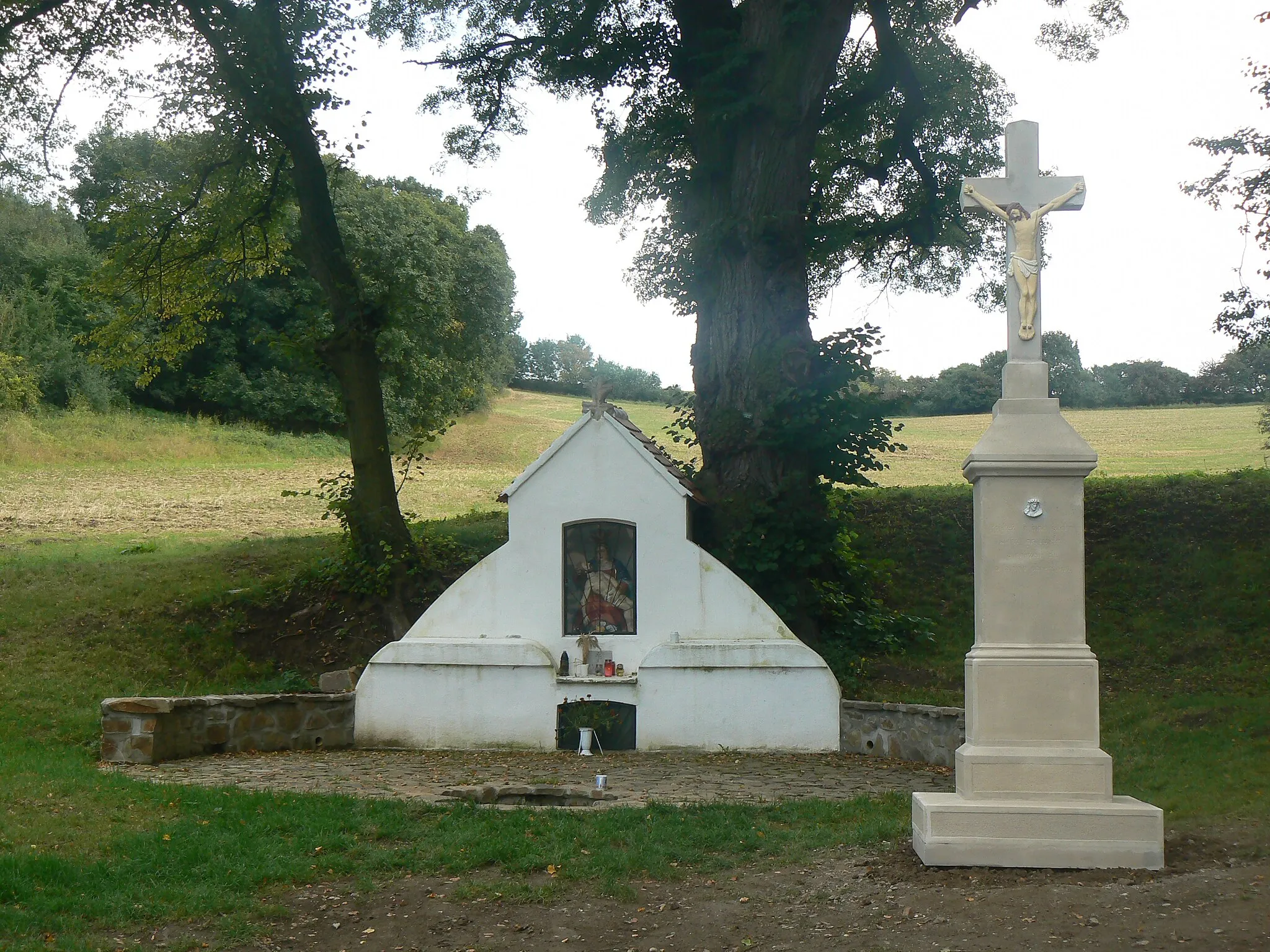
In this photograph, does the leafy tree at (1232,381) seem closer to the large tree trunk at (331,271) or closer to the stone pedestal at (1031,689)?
the large tree trunk at (331,271)

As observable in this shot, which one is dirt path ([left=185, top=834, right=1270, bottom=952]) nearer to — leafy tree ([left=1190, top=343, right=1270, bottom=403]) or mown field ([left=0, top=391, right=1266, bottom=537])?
mown field ([left=0, top=391, right=1266, bottom=537])

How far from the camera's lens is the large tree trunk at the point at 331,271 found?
14539mm

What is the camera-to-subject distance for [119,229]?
54.3 ft

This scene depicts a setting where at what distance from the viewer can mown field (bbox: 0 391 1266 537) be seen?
77.6 ft

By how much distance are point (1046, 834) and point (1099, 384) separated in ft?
147

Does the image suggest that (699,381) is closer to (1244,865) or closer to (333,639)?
(333,639)

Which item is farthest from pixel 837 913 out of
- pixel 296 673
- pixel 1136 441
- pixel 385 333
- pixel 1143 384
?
pixel 1143 384

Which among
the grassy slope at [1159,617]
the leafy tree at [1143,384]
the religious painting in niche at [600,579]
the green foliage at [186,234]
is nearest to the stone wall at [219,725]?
the religious painting in niche at [600,579]

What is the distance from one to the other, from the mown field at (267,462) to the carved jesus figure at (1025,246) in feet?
59.4

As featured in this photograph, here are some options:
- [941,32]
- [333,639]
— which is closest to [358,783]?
[333,639]

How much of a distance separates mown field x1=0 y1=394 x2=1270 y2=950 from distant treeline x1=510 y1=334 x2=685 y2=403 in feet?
49.5

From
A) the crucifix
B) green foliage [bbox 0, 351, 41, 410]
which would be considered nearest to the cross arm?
the crucifix

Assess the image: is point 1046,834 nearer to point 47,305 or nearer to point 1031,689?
point 1031,689

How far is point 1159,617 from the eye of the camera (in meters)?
14.4
